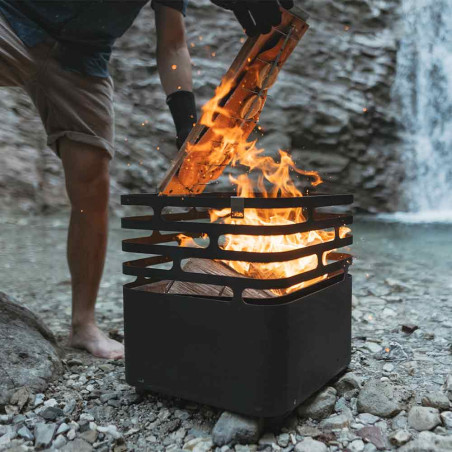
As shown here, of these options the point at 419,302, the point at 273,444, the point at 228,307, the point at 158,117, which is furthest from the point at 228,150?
the point at 158,117

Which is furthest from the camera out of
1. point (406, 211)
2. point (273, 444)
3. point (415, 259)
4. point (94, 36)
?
point (406, 211)

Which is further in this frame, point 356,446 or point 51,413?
point 51,413

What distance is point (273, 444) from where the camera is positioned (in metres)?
1.46

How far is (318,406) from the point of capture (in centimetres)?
161

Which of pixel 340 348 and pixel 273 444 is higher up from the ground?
pixel 340 348

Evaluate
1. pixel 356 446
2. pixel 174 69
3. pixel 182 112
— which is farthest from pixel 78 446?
pixel 174 69

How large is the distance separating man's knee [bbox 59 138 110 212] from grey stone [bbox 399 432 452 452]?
151 centimetres

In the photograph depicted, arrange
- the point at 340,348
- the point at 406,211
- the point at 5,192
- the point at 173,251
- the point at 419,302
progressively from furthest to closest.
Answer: the point at 406,211 < the point at 5,192 < the point at 419,302 < the point at 340,348 < the point at 173,251

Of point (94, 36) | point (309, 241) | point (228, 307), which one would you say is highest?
point (94, 36)

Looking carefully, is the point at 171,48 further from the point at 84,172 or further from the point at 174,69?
the point at 84,172

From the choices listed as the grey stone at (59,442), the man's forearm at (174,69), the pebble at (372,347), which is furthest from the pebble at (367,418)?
the man's forearm at (174,69)

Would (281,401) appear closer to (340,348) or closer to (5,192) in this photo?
(340,348)

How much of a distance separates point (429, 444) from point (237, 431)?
51 centimetres

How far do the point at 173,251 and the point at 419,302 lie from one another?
1.99 meters
